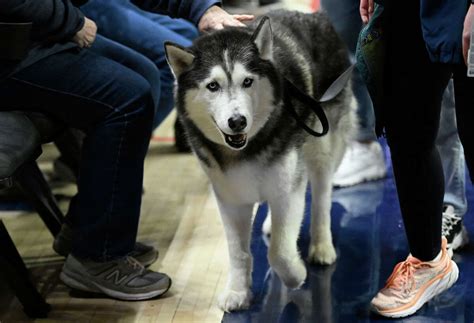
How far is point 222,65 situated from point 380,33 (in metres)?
0.48

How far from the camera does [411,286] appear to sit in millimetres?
2621

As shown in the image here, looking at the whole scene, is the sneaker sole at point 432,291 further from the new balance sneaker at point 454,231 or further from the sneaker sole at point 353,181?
the sneaker sole at point 353,181

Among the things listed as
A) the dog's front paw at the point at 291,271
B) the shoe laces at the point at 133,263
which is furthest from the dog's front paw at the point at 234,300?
the shoe laces at the point at 133,263

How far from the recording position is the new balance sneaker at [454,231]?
119 inches

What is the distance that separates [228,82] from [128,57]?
84 centimetres

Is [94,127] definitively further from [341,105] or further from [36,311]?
[341,105]

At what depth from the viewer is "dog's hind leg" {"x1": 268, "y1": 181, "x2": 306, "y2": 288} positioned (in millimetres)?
2650

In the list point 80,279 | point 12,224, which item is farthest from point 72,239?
point 12,224

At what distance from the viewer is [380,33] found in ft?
7.39

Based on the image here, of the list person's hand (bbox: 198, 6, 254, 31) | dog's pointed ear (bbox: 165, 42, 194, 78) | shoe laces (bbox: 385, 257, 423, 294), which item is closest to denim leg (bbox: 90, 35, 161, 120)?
person's hand (bbox: 198, 6, 254, 31)

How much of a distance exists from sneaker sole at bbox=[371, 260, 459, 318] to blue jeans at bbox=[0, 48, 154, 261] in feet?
3.02

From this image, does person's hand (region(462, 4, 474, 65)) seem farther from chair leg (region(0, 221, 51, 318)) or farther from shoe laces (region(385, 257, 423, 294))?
chair leg (region(0, 221, 51, 318))

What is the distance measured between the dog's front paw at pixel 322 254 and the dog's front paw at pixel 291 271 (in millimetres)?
251

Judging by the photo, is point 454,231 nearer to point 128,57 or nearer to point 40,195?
point 128,57
